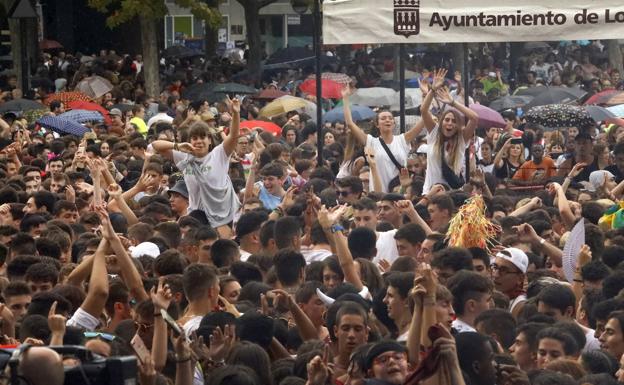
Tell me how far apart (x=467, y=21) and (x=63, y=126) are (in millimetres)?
8162

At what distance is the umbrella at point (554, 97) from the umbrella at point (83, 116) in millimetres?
7970

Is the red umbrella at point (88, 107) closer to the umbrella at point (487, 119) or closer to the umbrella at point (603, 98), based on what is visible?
the umbrella at point (487, 119)

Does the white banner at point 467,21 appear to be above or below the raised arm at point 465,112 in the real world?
above

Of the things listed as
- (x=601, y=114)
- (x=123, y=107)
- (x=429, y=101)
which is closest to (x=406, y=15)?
(x=429, y=101)

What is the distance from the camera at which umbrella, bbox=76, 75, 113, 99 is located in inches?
1200

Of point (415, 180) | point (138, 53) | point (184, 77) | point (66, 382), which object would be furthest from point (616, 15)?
point (138, 53)

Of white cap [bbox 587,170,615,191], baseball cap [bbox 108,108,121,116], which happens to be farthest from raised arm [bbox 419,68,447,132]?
baseball cap [bbox 108,108,121,116]

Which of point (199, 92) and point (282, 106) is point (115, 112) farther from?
point (199, 92)

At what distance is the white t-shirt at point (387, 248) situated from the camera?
11.9 meters

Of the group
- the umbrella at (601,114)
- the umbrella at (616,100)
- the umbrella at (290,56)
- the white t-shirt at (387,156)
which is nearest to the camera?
the white t-shirt at (387,156)

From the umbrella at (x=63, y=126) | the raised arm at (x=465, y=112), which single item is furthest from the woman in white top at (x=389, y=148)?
the umbrella at (x=63, y=126)

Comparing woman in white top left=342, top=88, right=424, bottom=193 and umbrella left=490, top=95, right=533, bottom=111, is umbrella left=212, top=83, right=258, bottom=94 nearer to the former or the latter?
umbrella left=490, top=95, right=533, bottom=111

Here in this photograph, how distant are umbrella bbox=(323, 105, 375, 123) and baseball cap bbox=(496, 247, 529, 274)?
1496 centimetres

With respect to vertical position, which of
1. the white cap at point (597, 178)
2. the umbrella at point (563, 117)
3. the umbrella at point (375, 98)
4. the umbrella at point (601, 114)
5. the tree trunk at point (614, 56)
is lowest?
the tree trunk at point (614, 56)
